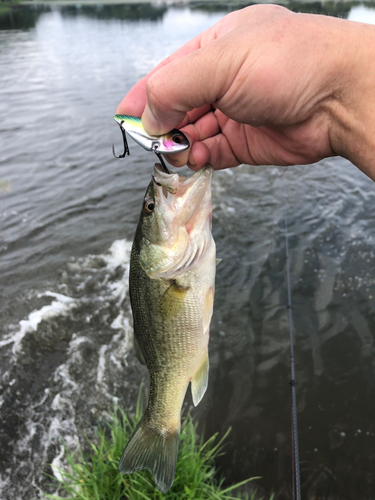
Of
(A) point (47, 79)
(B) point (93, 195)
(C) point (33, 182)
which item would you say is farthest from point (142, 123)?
(A) point (47, 79)

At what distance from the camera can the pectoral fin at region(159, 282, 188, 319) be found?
6.64 ft

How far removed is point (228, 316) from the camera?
574 centimetres

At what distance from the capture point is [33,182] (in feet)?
31.7

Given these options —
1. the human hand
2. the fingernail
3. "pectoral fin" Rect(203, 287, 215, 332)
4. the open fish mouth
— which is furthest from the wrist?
"pectoral fin" Rect(203, 287, 215, 332)

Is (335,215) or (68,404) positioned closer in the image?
(68,404)

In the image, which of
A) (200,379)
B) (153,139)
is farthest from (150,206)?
(200,379)

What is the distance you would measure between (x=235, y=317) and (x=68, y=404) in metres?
2.71

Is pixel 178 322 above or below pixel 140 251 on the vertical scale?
below

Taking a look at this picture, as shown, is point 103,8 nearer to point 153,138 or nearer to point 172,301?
point 153,138

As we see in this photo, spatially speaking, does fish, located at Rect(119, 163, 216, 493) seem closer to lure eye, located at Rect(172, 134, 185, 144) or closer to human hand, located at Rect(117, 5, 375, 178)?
lure eye, located at Rect(172, 134, 185, 144)

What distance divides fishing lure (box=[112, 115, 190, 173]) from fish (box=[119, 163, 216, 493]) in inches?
4.6

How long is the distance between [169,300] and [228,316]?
3.86 meters

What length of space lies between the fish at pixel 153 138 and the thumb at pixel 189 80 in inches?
4.6

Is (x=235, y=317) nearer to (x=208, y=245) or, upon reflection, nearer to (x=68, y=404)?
(x=68, y=404)
